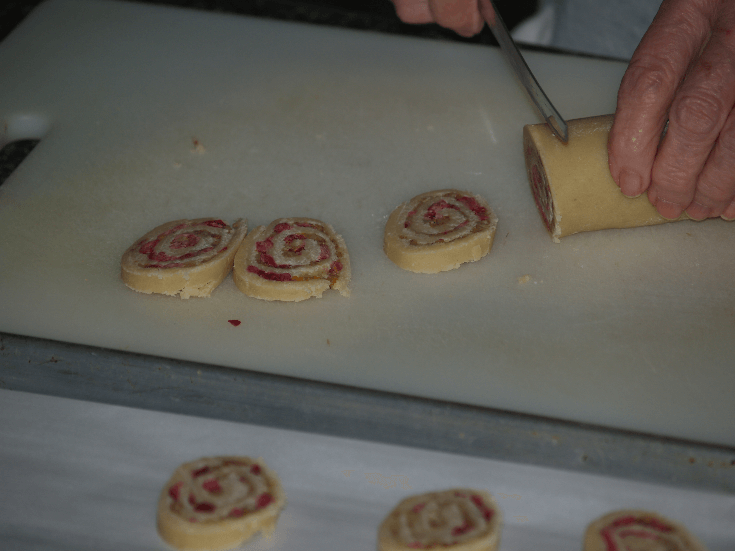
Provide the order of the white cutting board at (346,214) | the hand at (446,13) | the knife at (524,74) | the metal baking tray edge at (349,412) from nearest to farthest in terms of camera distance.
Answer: the metal baking tray edge at (349,412)
the white cutting board at (346,214)
the knife at (524,74)
the hand at (446,13)

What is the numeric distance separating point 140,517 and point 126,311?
662 millimetres

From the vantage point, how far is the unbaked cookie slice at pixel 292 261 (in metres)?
2.26

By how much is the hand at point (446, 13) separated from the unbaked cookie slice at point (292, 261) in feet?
3.69

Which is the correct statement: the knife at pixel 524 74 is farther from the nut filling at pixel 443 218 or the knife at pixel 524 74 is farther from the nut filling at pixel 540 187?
the nut filling at pixel 443 218

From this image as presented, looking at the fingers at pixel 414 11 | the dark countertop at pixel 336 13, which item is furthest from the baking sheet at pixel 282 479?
the dark countertop at pixel 336 13

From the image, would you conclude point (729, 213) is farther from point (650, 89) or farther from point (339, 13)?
point (339, 13)

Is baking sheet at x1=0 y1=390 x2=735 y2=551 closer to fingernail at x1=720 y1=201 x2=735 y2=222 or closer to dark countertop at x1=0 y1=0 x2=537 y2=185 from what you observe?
fingernail at x1=720 y1=201 x2=735 y2=222

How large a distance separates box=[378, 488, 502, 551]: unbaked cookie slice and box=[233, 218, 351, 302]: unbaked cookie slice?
2.27 ft

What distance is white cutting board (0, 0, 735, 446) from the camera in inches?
83.4

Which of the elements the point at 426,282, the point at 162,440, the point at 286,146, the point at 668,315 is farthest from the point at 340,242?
the point at 668,315

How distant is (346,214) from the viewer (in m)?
2.59

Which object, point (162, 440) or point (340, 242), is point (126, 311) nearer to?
point (162, 440)

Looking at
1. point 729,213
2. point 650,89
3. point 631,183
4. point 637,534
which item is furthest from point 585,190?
point 637,534

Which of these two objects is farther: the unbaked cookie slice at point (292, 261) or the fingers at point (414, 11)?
the fingers at point (414, 11)
